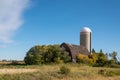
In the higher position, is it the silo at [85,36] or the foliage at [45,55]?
the silo at [85,36]

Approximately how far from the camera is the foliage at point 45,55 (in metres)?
57.6

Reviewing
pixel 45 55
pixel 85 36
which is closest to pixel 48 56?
pixel 45 55

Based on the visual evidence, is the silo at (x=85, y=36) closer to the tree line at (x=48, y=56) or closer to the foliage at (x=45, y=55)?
the tree line at (x=48, y=56)

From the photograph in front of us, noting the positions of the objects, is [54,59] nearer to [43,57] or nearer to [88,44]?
[43,57]

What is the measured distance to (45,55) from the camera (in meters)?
61.5

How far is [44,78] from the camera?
2911 centimetres

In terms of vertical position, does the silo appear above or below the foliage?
above

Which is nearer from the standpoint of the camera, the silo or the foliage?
the foliage

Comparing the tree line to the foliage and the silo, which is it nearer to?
the foliage

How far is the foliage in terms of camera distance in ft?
189

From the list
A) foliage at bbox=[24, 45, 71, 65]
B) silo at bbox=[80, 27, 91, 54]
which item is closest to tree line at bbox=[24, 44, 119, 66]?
foliage at bbox=[24, 45, 71, 65]

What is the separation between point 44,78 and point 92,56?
142 ft

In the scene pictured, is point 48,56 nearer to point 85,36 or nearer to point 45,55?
point 45,55

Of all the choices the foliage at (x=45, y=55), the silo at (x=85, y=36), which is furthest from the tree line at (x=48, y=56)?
the silo at (x=85, y=36)
